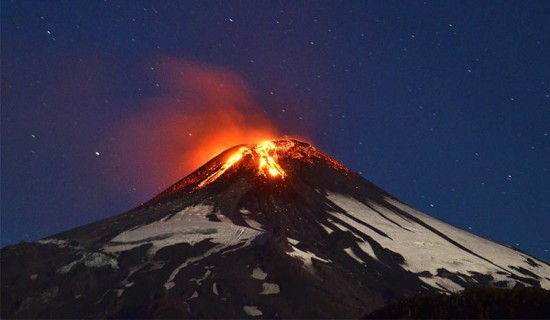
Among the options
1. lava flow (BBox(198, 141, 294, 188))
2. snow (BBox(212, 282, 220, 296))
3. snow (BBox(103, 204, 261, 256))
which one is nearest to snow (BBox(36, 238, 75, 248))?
snow (BBox(103, 204, 261, 256))

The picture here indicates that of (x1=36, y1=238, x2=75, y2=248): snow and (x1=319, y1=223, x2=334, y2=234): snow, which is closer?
(x1=36, y1=238, x2=75, y2=248): snow

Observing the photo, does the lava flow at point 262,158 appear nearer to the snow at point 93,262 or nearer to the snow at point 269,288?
the snow at point 93,262

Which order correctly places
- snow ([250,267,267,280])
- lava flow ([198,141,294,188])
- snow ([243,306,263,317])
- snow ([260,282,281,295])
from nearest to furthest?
snow ([243,306,263,317]) < snow ([260,282,281,295]) < snow ([250,267,267,280]) < lava flow ([198,141,294,188])

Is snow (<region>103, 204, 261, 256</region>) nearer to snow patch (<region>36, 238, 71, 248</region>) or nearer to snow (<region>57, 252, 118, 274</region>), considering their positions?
snow (<region>57, 252, 118, 274</region>)

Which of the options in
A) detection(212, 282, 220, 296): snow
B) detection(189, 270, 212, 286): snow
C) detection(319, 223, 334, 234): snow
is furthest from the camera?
detection(319, 223, 334, 234): snow

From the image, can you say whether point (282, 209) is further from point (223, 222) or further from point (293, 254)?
point (293, 254)

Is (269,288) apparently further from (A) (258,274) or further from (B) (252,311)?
(B) (252,311)

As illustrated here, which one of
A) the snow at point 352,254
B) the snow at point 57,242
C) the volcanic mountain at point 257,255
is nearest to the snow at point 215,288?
the volcanic mountain at point 257,255

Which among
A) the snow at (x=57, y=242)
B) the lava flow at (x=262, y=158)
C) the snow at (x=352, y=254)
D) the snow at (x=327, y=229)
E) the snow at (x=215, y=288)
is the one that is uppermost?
the lava flow at (x=262, y=158)
